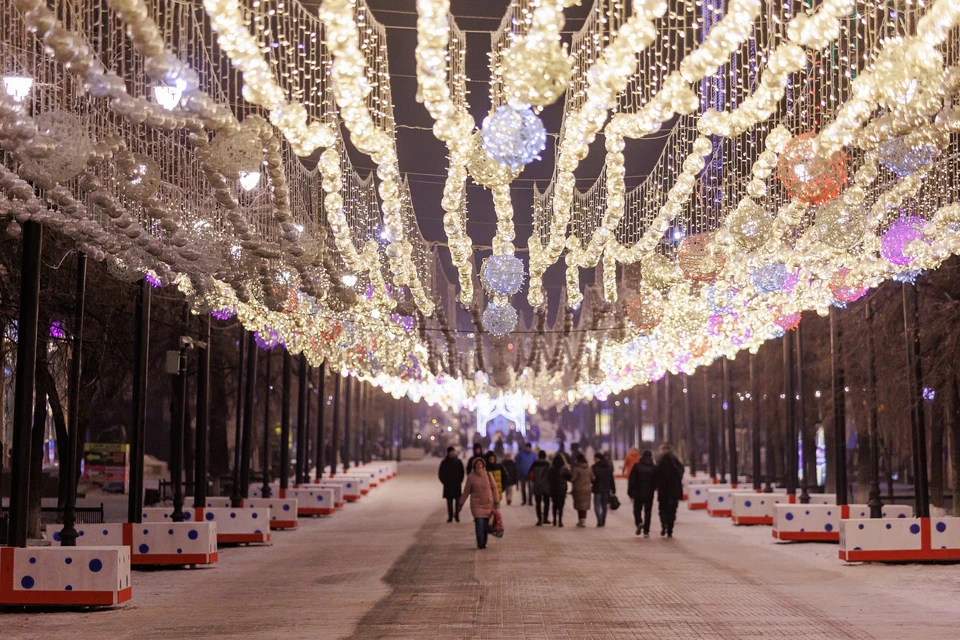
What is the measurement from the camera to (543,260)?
17188 millimetres

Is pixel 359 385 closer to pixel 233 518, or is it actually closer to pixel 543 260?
pixel 233 518

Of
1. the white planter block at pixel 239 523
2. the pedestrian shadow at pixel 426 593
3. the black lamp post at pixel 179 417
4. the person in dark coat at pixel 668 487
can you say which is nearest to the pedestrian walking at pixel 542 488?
the person in dark coat at pixel 668 487

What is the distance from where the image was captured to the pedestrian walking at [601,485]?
2919cm

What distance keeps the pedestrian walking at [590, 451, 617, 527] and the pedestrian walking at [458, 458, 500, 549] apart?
20.5 ft

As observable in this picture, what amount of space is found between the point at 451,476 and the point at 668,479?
6.67 m

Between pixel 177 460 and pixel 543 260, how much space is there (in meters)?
9.56

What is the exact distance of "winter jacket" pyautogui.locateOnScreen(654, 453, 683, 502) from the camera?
84.1 feet

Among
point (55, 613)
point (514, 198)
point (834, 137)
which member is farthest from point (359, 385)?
point (834, 137)

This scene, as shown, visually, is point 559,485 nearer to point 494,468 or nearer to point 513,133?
point 494,468

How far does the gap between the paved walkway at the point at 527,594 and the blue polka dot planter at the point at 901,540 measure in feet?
1.23

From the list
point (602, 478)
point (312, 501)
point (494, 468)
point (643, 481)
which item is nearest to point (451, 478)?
point (494, 468)

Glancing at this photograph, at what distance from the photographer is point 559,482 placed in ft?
96.4

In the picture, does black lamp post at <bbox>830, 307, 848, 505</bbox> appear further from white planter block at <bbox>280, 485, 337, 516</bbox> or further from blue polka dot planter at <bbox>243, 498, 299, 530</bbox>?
white planter block at <bbox>280, 485, 337, 516</bbox>

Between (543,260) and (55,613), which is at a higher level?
(543,260)
